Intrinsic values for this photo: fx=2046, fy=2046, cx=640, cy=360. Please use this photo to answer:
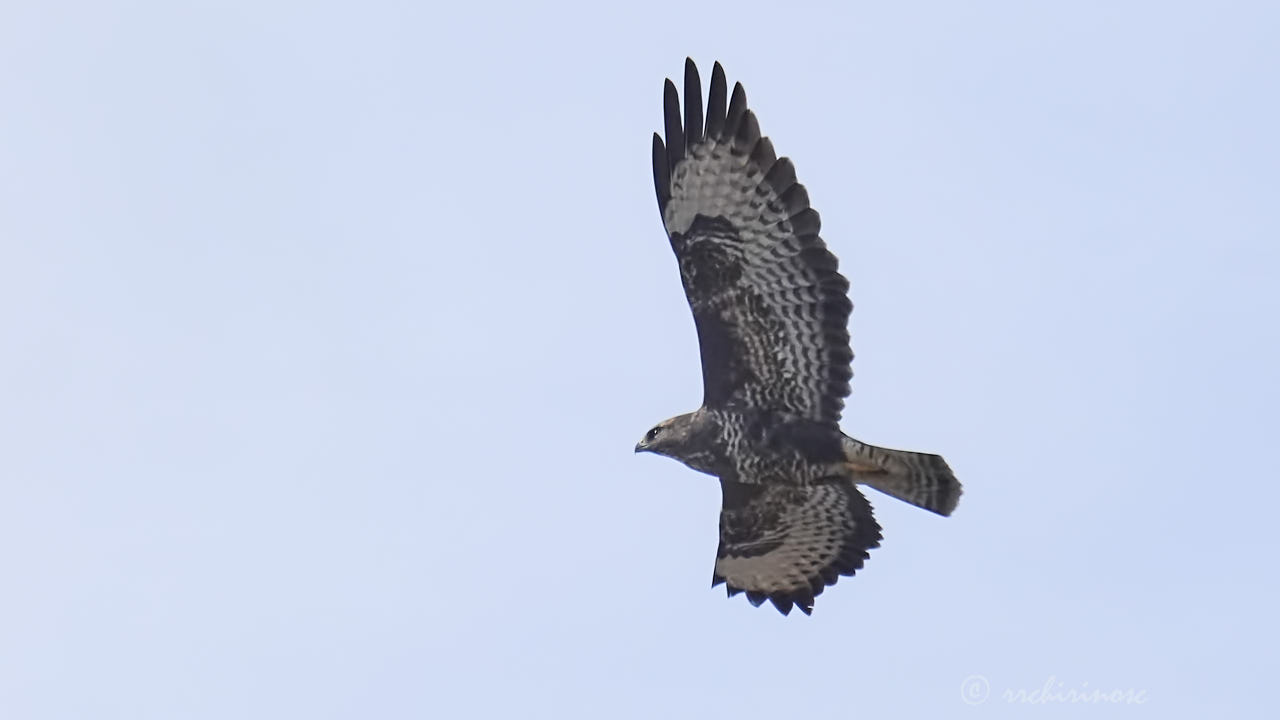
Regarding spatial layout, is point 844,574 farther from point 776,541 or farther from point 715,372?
point 715,372

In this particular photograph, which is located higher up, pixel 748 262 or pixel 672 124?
pixel 672 124

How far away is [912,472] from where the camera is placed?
1323 cm

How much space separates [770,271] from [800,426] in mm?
1042

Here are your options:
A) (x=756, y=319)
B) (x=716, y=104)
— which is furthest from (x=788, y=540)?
(x=716, y=104)

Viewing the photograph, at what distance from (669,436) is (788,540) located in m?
1.28

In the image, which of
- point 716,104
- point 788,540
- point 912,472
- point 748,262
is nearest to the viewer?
point 716,104

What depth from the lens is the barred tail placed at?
43.2 ft

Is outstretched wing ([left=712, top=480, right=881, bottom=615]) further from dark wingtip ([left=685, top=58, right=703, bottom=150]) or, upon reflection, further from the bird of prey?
dark wingtip ([left=685, top=58, right=703, bottom=150])

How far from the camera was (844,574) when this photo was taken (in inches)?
559

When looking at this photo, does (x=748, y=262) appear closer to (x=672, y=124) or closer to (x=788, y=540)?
(x=672, y=124)

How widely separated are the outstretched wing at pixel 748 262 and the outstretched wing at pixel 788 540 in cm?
98

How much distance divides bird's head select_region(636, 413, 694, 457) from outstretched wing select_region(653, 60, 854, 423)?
33cm

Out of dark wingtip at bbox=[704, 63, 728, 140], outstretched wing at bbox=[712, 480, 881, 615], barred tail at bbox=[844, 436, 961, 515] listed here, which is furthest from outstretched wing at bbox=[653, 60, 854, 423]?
outstretched wing at bbox=[712, 480, 881, 615]

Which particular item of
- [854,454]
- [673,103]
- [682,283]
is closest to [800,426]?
[854,454]
